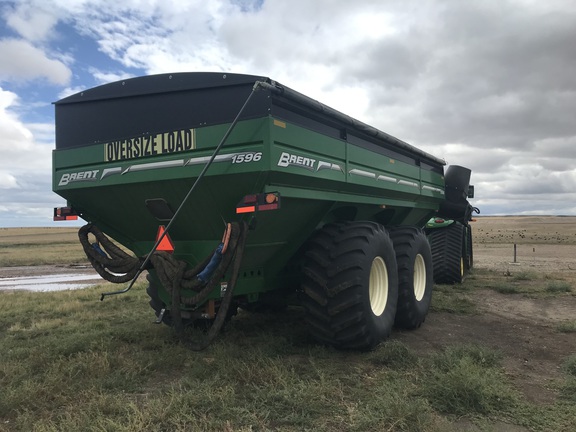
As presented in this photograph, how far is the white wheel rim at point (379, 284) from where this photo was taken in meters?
5.61

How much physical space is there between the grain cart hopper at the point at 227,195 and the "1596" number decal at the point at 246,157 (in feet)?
0.08

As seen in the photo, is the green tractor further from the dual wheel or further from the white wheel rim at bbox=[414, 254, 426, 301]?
the dual wheel

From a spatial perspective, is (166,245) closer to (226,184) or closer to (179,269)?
(179,269)

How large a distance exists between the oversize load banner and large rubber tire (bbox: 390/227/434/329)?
339 cm

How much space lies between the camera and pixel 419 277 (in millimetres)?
7184

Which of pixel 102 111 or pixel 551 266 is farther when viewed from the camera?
pixel 551 266

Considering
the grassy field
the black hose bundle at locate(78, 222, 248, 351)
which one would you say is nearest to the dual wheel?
the grassy field

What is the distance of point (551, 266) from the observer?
15.5 metres

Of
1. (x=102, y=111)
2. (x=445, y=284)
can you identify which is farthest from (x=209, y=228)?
(x=445, y=284)

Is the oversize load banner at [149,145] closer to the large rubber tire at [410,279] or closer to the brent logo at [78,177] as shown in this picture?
the brent logo at [78,177]

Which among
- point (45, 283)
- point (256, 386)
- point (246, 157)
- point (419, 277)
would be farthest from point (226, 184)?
point (45, 283)

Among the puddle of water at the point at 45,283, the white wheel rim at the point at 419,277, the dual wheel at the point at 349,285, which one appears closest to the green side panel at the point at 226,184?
the dual wheel at the point at 349,285

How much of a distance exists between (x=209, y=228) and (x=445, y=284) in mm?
7718

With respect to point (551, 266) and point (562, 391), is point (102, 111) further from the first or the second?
point (551, 266)
